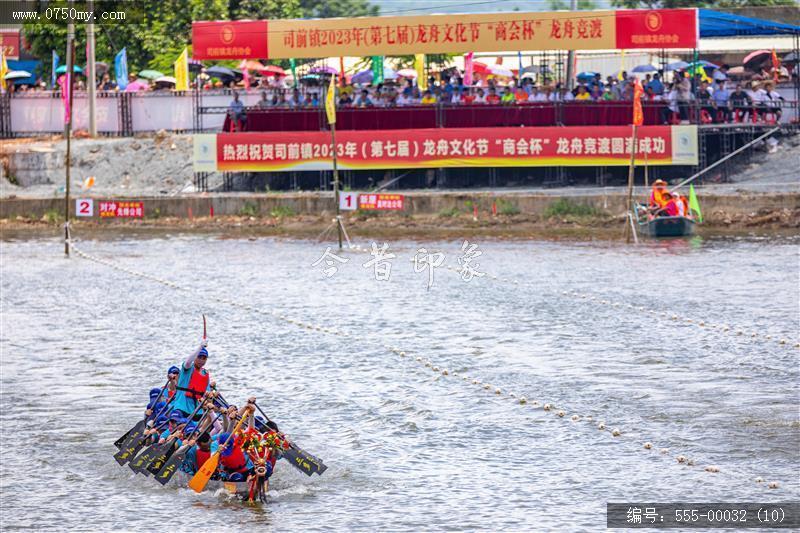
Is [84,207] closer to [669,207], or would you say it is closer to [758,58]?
[669,207]

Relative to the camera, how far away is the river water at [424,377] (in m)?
22.5

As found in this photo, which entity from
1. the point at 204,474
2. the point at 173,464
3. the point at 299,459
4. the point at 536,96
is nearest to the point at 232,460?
the point at 204,474

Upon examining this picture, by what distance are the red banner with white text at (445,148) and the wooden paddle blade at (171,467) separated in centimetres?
3091

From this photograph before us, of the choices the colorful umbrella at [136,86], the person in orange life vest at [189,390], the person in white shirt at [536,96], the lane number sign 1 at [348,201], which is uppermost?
the colorful umbrella at [136,86]

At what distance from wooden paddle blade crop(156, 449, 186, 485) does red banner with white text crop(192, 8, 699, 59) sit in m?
30.5

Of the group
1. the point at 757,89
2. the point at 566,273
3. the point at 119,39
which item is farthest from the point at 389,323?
the point at 119,39

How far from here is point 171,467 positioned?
22.8 metres

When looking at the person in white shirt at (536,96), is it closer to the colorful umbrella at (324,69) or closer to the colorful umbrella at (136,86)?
the colorful umbrella at (324,69)

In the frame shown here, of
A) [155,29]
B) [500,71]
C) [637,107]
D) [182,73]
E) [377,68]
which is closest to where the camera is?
[637,107]

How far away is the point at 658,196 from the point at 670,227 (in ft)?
4.56

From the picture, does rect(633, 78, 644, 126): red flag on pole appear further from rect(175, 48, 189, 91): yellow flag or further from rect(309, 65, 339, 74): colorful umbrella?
rect(175, 48, 189, 91): yellow flag

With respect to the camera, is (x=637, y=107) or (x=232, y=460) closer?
(x=232, y=460)

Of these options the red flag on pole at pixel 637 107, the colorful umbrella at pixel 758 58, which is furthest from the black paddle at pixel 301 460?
the colorful umbrella at pixel 758 58

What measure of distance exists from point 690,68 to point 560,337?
2288 cm
